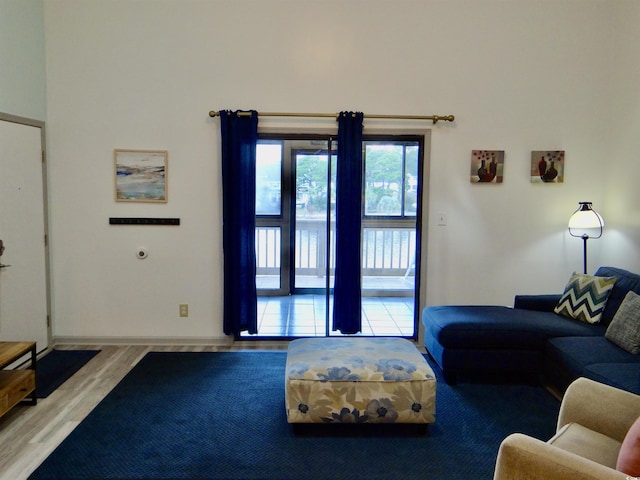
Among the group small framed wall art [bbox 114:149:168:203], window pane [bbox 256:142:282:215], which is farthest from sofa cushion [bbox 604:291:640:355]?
small framed wall art [bbox 114:149:168:203]

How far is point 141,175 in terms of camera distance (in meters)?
4.16

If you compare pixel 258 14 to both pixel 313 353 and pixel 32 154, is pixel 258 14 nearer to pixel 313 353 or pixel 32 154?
pixel 32 154

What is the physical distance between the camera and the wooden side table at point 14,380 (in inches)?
108

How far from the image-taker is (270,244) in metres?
4.43

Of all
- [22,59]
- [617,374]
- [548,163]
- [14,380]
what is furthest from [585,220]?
[22,59]

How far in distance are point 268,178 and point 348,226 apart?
0.90 metres

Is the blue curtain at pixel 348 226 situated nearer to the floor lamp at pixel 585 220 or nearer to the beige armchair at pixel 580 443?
the floor lamp at pixel 585 220

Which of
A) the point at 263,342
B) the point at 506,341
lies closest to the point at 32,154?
the point at 263,342

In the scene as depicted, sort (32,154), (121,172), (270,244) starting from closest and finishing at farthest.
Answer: (32,154), (121,172), (270,244)

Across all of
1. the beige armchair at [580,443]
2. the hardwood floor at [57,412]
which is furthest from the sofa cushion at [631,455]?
the hardwood floor at [57,412]

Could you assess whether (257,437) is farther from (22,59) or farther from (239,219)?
(22,59)

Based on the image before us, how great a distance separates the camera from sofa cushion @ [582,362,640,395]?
8.13 ft

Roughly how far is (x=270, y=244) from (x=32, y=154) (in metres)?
2.21

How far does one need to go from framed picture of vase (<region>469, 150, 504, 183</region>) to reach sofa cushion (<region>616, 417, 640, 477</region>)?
2.91 m
